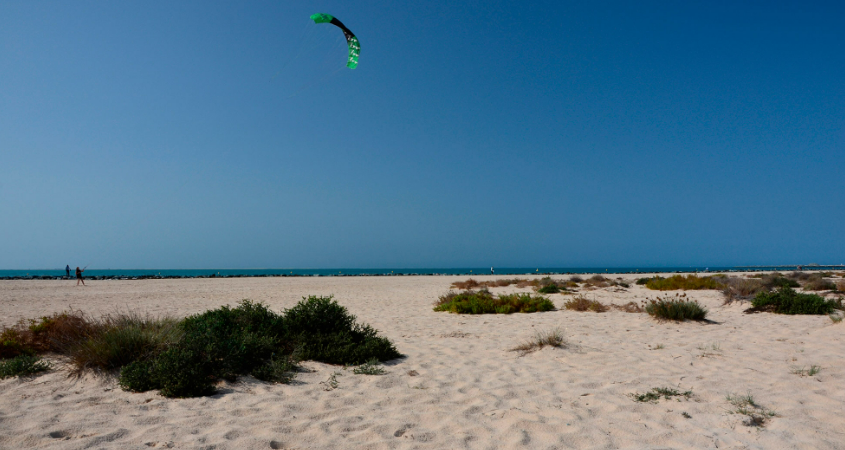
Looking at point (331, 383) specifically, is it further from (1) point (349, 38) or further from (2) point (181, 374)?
(1) point (349, 38)

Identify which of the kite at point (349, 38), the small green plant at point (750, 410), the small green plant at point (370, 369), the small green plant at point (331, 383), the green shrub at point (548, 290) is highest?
the kite at point (349, 38)

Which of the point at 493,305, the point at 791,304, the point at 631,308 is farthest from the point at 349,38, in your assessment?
the point at 791,304

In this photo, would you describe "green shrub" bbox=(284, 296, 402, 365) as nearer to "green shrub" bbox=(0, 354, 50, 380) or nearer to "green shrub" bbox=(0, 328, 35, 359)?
"green shrub" bbox=(0, 354, 50, 380)

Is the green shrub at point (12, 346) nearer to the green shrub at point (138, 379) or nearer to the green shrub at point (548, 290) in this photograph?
the green shrub at point (138, 379)

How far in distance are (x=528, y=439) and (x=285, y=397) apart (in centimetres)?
279

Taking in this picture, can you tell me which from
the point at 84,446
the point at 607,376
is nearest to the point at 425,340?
the point at 607,376

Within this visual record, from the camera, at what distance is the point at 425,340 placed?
910 centimetres

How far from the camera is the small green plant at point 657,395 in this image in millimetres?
5086

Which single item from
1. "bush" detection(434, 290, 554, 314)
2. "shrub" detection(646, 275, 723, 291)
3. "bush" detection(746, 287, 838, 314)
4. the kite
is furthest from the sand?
"shrub" detection(646, 275, 723, 291)

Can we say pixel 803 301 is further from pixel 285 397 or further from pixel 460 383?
pixel 285 397

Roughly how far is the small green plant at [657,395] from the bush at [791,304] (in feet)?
27.8

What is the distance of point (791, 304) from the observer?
36.7ft

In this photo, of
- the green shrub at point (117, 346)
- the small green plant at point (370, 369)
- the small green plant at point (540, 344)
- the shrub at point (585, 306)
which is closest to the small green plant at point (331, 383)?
the small green plant at point (370, 369)

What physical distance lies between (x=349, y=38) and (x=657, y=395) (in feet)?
41.3
